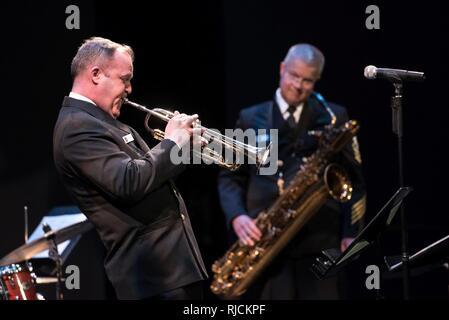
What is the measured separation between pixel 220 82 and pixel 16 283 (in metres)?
2.50

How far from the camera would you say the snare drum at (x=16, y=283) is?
13.4 ft

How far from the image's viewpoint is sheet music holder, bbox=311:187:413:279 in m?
3.11

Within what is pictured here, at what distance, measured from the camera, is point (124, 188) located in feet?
10.4

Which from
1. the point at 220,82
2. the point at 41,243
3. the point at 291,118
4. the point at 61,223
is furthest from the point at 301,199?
the point at 41,243

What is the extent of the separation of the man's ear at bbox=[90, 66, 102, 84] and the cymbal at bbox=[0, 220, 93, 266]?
0.98 metres

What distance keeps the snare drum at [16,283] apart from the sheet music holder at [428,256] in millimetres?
1949

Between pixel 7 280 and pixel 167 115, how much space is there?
1.33 meters

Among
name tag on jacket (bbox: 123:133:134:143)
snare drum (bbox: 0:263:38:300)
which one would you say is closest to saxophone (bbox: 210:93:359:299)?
snare drum (bbox: 0:263:38:300)

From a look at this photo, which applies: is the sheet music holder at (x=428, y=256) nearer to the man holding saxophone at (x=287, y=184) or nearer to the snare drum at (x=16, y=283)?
the man holding saxophone at (x=287, y=184)

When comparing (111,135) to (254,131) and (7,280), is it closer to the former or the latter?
(7,280)

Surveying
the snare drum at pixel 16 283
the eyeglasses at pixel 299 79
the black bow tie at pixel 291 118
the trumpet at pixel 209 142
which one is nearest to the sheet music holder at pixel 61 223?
the snare drum at pixel 16 283

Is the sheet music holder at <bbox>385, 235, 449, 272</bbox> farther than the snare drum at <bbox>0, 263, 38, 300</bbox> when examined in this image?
No

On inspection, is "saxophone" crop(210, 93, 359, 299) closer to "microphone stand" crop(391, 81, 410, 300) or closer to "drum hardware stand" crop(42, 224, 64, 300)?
"drum hardware stand" crop(42, 224, 64, 300)
